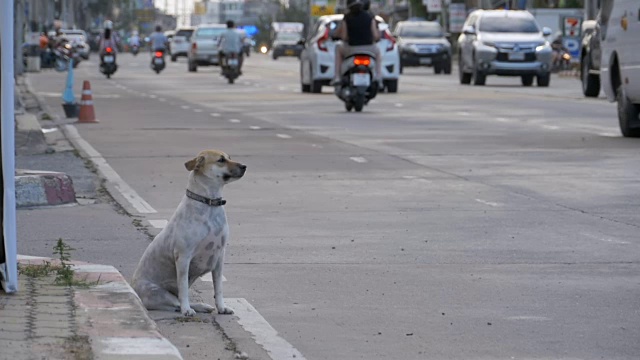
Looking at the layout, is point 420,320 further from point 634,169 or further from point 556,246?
point 634,169

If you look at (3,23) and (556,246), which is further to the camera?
(556,246)

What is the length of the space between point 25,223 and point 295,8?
170m

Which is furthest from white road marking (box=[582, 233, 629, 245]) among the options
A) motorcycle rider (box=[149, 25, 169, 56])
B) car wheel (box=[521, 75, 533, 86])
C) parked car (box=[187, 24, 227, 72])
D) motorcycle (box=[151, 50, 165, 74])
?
parked car (box=[187, 24, 227, 72])

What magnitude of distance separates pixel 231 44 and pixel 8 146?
40.3 metres

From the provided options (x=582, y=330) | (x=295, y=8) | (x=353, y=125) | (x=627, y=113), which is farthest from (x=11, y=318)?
(x=295, y=8)

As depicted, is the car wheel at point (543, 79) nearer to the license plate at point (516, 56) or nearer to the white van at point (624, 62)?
the license plate at point (516, 56)

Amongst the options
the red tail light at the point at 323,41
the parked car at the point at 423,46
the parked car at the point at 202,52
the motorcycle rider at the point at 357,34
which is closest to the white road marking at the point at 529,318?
the motorcycle rider at the point at 357,34

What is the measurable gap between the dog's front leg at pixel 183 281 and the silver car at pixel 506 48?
3458 cm

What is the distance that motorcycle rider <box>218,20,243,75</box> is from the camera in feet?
155

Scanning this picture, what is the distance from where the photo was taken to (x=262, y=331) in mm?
7672

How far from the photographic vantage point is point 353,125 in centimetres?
2423

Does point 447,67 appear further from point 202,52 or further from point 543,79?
point 543,79

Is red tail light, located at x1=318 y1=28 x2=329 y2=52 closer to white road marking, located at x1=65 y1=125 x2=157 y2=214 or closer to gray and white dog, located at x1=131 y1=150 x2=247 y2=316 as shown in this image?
white road marking, located at x1=65 y1=125 x2=157 y2=214

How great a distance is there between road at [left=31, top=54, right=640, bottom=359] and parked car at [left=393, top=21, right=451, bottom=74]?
100ft
